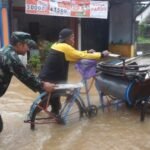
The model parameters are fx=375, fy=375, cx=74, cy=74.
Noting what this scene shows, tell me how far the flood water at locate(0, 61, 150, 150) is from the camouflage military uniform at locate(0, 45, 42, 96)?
35.1 inches

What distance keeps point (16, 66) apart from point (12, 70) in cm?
8

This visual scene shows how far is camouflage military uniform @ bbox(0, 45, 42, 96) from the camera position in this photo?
197 inches

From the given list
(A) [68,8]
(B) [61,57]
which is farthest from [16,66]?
(A) [68,8]

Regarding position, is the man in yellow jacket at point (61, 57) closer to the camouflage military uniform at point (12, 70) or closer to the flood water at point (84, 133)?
the flood water at point (84, 133)

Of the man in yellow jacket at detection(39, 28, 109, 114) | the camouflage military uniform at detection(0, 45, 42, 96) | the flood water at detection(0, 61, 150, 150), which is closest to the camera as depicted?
the camouflage military uniform at detection(0, 45, 42, 96)

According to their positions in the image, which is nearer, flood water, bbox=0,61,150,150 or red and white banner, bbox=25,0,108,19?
flood water, bbox=0,61,150,150

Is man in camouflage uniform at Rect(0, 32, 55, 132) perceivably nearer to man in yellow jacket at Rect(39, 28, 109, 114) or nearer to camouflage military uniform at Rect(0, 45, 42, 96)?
camouflage military uniform at Rect(0, 45, 42, 96)

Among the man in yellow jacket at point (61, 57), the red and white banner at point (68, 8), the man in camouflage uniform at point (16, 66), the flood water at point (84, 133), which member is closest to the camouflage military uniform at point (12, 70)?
the man in camouflage uniform at point (16, 66)

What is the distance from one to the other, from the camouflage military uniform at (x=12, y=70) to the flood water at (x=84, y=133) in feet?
2.92

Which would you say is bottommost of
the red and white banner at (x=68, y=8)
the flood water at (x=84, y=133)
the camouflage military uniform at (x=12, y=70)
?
the flood water at (x=84, y=133)

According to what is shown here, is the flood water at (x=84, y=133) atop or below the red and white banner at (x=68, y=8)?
below

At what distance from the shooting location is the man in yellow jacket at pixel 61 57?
6109 mm

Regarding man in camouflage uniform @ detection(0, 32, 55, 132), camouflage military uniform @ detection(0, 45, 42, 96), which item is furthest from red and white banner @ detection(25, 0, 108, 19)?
camouflage military uniform @ detection(0, 45, 42, 96)

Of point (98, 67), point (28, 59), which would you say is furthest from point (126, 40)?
point (98, 67)
